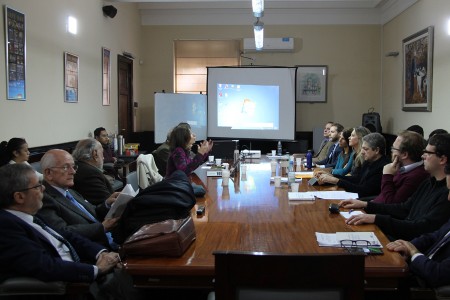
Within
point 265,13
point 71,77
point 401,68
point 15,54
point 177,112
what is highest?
point 265,13

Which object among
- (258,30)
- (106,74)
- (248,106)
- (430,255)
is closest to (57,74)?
(106,74)

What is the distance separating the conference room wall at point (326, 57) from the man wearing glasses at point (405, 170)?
6.31 meters

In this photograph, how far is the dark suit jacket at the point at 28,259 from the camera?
6.07 ft

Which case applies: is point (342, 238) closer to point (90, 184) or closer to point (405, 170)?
point (405, 170)

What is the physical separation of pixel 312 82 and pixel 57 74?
5160mm

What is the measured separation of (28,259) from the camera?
1855mm

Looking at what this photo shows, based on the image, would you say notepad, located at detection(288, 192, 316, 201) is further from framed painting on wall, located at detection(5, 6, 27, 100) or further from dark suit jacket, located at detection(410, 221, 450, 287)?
framed painting on wall, located at detection(5, 6, 27, 100)

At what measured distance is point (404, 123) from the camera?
7.77 metres

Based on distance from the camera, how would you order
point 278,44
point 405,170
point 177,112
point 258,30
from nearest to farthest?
point 405,170
point 258,30
point 177,112
point 278,44

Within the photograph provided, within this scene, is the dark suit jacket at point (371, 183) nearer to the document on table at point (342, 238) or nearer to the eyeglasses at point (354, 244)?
the document on table at point (342, 238)

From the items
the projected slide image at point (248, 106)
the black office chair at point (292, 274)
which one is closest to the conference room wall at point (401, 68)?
the projected slide image at point (248, 106)

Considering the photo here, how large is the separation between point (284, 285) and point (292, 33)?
27.7ft

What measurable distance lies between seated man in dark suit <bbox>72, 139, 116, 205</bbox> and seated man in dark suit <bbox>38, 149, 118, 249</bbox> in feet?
1.50

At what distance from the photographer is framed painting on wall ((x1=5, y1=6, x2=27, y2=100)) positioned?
4590mm
